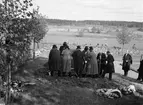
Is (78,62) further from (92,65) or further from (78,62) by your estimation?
(92,65)

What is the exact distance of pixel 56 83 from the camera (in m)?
12.1

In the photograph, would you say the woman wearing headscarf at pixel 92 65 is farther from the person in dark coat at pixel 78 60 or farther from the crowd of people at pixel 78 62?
the person in dark coat at pixel 78 60

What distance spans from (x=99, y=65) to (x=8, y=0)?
26.8 ft

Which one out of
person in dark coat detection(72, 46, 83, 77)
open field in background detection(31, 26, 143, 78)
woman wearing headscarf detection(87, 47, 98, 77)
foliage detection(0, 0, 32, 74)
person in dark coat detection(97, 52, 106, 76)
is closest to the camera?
foliage detection(0, 0, 32, 74)

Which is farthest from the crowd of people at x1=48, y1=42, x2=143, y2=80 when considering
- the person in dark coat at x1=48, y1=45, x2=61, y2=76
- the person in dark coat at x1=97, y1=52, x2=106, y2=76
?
the person in dark coat at x1=97, y1=52, x2=106, y2=76

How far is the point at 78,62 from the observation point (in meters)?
13.4

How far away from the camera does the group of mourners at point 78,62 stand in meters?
13.1

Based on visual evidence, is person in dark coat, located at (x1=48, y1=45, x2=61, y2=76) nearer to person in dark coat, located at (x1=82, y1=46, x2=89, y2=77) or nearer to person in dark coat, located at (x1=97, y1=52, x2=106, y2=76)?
person in dark coat, located at (x1=82, y1=46, x2=89, y2=77)

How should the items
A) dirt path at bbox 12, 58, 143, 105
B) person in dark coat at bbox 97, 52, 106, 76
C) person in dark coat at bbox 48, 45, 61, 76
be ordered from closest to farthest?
dirt path at bbox 12, 58, 143, 105 < person in dark coat at bbox 48, 45, 61, 76 < person in dark coat at bbox 97, 52, 106, 76

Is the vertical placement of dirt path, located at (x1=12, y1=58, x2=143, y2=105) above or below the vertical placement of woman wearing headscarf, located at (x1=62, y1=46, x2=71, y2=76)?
below

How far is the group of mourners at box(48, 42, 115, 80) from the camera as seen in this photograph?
1305 centimetres

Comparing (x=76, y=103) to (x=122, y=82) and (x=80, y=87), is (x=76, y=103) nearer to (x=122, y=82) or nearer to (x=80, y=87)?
(x=80, y=87)

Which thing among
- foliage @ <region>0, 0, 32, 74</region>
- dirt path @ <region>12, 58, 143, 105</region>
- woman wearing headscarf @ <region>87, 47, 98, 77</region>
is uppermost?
foliage @ <region>0, 0, 32, 74</region>

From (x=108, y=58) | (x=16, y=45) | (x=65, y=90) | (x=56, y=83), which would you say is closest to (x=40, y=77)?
(x=56, y=83)
